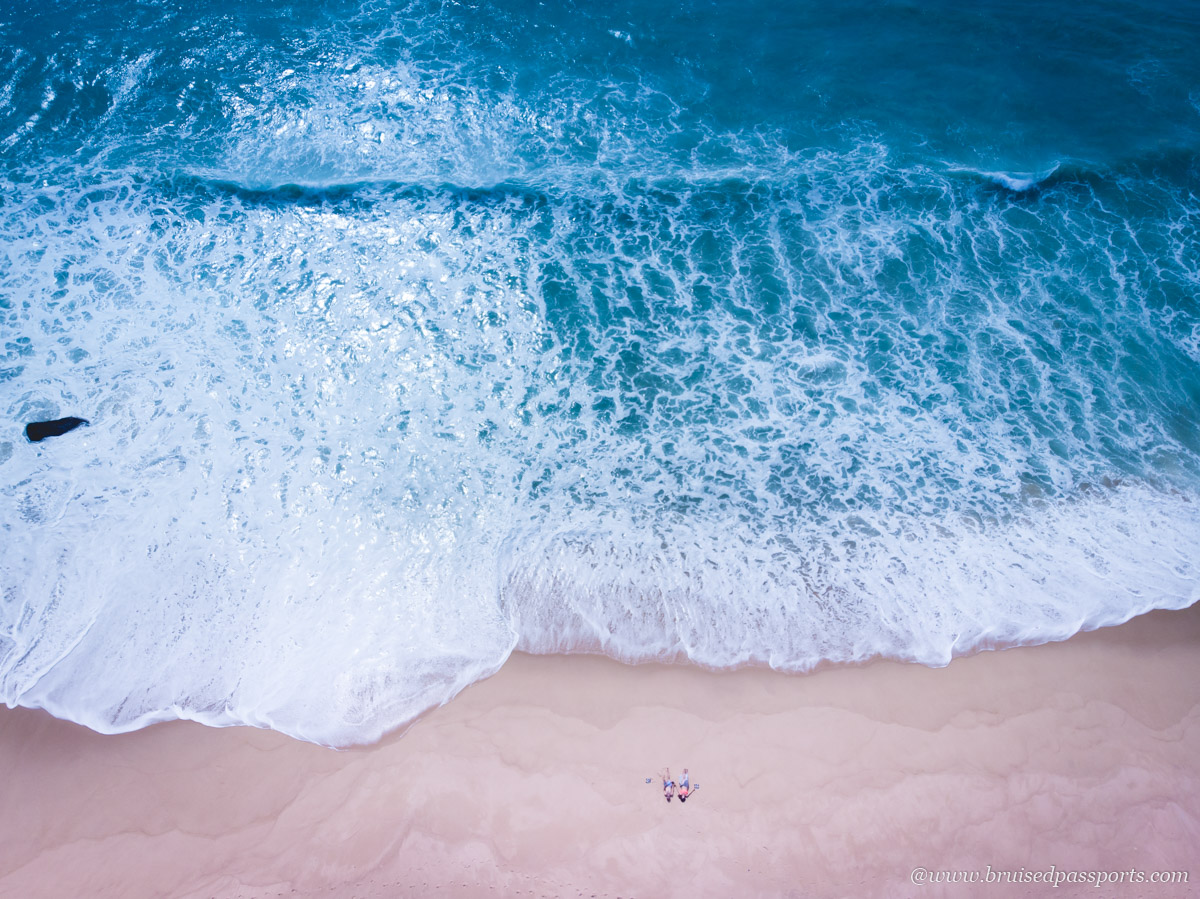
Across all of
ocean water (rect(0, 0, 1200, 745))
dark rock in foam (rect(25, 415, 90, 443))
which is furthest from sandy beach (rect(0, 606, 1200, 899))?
dark rock in foam (rect(25, 415, 90, 443))

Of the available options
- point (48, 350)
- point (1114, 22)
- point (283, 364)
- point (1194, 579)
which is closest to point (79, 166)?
point (48, 350)

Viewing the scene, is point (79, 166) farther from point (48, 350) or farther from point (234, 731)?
point (234, 731)

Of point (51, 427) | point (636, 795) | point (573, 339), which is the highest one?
point (573, 339)

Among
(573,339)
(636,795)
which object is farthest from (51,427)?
(636,795)

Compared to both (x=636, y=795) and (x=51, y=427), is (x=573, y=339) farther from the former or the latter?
(x=51, y=427)

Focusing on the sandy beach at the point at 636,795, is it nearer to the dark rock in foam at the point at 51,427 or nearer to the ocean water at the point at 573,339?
the ocean water at the point at 573,339

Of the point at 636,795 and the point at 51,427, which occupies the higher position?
the point at 51,427
